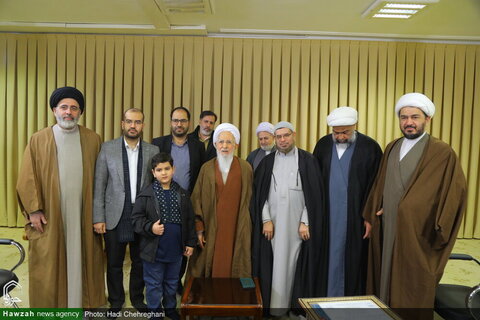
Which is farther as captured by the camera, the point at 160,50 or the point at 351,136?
A: the point at 160,50

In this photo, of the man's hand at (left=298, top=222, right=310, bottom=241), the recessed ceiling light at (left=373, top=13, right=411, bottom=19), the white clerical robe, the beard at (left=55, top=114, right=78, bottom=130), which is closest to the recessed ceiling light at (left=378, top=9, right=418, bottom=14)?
the recessed ceiling light at (left=373, top=13, right=411, bottom=19)

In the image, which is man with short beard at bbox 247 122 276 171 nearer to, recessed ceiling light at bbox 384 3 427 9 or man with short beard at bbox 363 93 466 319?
man with short beard at bbox 363 93 466 319

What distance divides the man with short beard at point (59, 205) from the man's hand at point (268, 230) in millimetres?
1335

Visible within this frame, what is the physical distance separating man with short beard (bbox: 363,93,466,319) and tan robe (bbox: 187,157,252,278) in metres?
1.01

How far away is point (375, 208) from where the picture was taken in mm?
3051

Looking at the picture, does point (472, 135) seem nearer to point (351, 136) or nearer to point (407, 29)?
point (407, 29)

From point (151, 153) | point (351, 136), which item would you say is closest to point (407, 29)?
point (351, 136)

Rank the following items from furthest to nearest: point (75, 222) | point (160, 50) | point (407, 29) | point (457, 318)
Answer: point (160, 50) → point (407, 29) → point (75, 222) → point (457, 318)

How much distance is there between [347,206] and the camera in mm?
3193

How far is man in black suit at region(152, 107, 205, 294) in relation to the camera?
3.56 m

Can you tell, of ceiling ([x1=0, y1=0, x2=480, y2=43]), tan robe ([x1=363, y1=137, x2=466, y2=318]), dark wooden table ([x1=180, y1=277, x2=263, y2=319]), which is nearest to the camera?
dark wooden table ([x1=180, y1=277, x2=263, y2=319])

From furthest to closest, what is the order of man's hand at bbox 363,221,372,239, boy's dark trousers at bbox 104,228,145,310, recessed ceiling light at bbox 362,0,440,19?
1. recessed ceiling light at bbox 362,0,440,19
2. man's hand at bbox 363,221,372,239
3. boy's dark trousers at bbox 104,228,145,310

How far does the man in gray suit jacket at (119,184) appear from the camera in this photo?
2.95 m

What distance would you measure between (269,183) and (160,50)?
3.48 meters
